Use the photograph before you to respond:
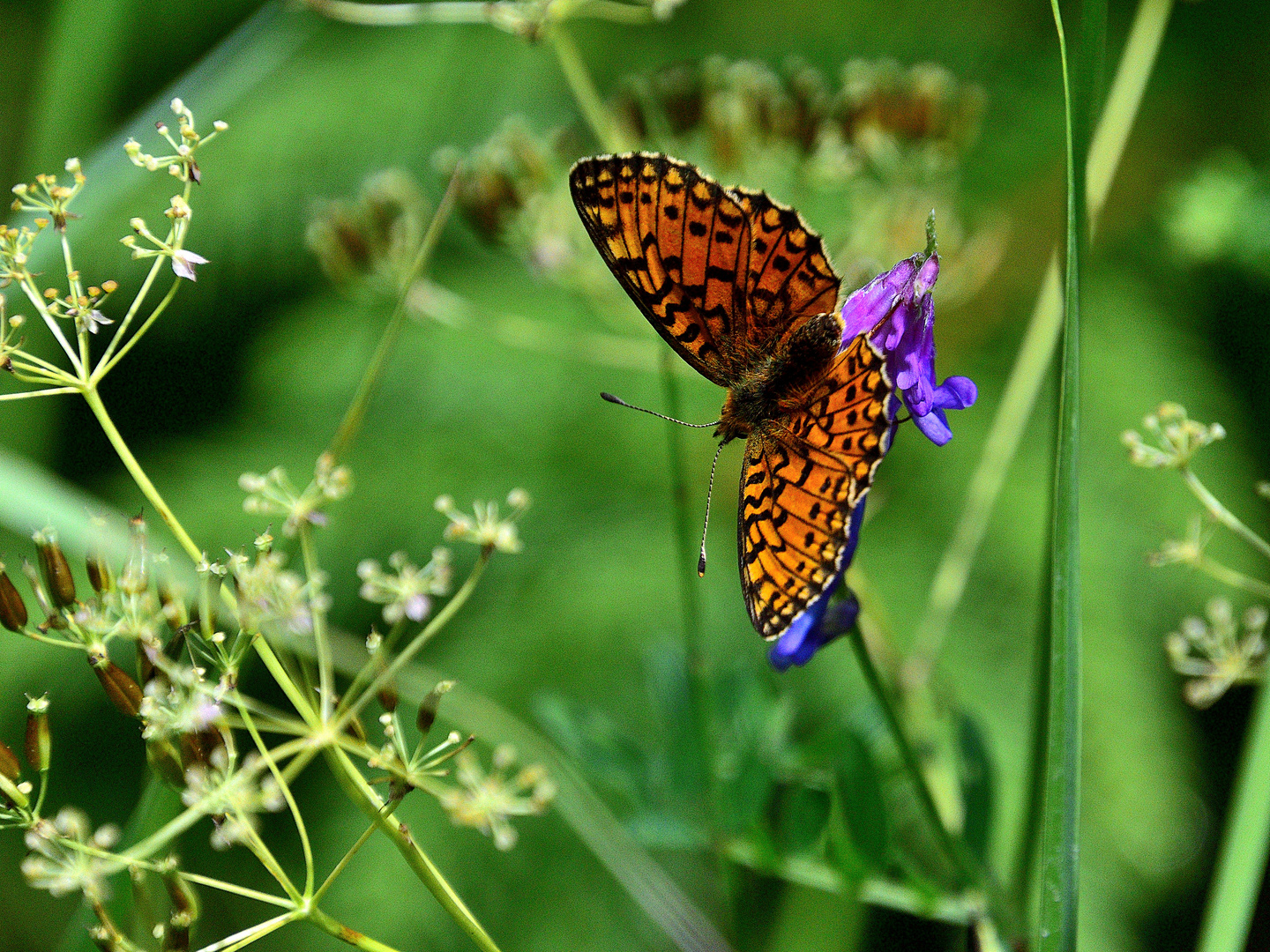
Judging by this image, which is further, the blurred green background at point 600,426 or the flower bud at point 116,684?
the blurred green background at point 600,426

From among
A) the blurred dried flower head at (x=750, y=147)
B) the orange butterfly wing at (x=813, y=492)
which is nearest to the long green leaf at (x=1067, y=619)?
the orange butterfly wing at (x=813, y=492)

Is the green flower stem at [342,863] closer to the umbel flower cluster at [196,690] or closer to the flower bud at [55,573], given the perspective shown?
the umbel flower cluster at [196,690]

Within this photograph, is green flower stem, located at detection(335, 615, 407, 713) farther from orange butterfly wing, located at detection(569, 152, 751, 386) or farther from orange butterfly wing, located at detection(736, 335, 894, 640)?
orange butterfly wing, located at detection(569, 152, 751, 386)

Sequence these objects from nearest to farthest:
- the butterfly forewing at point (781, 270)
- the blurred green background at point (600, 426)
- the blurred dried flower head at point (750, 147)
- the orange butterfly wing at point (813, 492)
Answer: the orange butterfly wing at point (813, 492), the butterfly forewing at point (781, 270), the blurred dried flower head at point (750, 147), the blurred green background at point (600, 426)

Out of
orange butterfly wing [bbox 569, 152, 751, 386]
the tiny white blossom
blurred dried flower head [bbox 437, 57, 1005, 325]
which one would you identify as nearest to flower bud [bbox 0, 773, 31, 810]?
the tiny white blossom

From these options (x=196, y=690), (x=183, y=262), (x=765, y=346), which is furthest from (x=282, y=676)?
(x=765, y=346)

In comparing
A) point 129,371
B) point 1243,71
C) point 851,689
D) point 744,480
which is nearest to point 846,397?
point 744,480

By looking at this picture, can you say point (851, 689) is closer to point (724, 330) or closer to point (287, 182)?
point (724, 330)

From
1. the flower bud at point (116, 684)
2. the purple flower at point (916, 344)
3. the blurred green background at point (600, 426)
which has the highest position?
the purple flower at point (916, 344)
